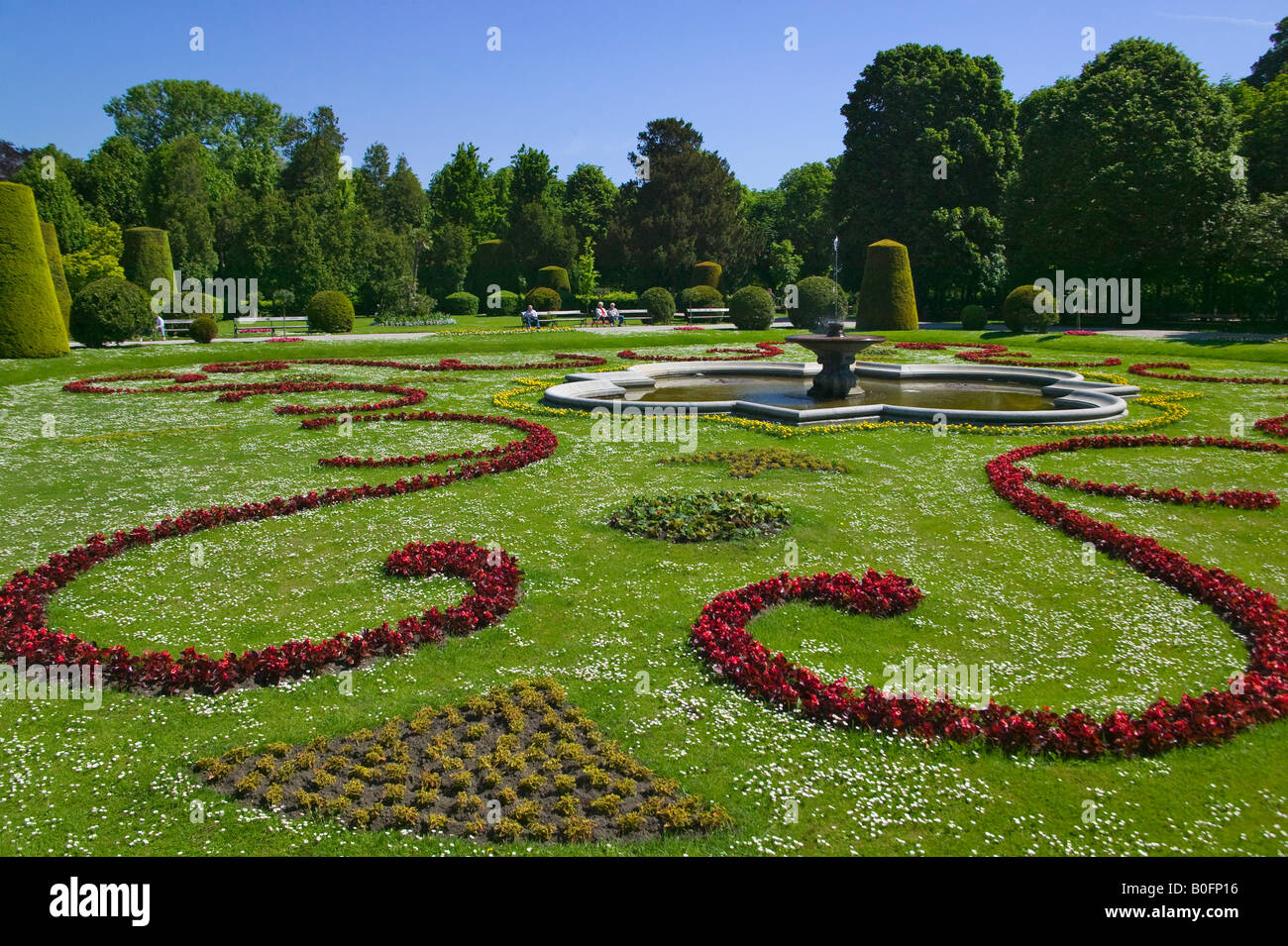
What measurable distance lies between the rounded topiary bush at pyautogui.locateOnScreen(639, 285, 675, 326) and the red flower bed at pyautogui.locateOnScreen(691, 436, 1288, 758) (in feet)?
116

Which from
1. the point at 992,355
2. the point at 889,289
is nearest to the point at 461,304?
the point at 889,289

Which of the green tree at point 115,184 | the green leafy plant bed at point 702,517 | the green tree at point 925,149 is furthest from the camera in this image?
the green tree at point 115,184

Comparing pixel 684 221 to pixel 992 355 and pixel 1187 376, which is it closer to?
pixel 992 355

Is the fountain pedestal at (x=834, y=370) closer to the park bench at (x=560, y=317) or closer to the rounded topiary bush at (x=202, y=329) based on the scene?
the rounded topiary bush at (x=202, y=329)

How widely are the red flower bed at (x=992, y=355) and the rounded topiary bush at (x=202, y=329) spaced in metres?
23.8

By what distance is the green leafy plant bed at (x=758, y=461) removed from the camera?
10.4 meters

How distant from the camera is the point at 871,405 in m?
14.1

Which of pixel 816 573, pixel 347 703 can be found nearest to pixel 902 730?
pixel 816 573

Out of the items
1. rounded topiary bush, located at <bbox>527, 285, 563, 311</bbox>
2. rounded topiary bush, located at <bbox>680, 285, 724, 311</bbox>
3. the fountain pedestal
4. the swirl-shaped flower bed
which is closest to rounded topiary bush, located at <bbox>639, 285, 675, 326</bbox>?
rounded topiary bush, located at <bbox>680, 285, 724, 311</bbox>

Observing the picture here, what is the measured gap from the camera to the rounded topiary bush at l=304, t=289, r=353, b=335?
34.2 metres

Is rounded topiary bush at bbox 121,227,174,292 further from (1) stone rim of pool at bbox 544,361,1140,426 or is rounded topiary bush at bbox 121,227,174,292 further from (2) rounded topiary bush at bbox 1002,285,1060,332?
(2) rounded topiary bush at bbox 1002,285,1060,332

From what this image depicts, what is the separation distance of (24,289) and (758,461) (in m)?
22.3

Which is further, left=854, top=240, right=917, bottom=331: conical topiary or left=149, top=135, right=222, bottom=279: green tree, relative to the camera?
left=149, top=135, right=222, bottom=279: green tree

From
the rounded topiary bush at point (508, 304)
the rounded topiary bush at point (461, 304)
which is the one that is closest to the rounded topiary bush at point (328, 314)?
the rounded topiary bush at point (461, 304)
